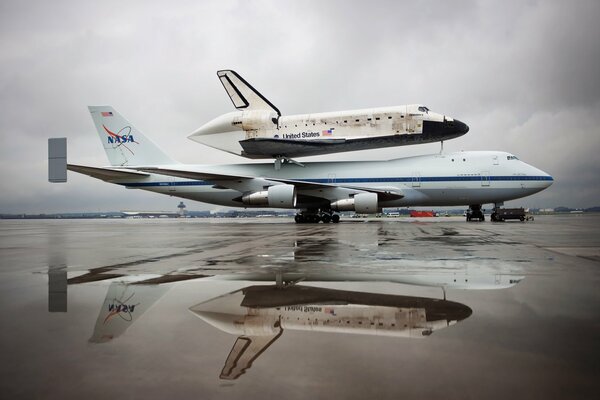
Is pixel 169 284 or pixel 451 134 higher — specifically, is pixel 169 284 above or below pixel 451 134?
below

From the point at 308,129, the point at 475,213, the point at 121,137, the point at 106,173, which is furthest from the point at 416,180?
the point at 121,137

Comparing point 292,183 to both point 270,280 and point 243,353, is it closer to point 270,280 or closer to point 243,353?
point 270,280

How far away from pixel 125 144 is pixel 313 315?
28.7m

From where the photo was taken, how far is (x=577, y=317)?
3049mm

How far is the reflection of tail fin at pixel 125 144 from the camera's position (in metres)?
28.4

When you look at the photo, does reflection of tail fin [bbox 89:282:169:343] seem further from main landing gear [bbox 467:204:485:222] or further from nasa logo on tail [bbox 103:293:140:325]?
main landing gear [bbox 467:204:485:222]

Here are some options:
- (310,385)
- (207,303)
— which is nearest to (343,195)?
(207,303)

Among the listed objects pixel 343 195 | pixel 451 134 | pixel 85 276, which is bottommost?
pixel 85 276

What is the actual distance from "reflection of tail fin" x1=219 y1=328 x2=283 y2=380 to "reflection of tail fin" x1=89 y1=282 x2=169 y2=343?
905mm

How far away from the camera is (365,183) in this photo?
24.2m

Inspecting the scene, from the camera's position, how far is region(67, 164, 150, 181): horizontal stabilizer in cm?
2480

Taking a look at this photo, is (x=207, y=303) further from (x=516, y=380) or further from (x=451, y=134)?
(x=451, y=134)

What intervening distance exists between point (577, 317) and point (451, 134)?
23575mm

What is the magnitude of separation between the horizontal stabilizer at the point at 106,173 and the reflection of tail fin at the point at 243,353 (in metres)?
25.7
